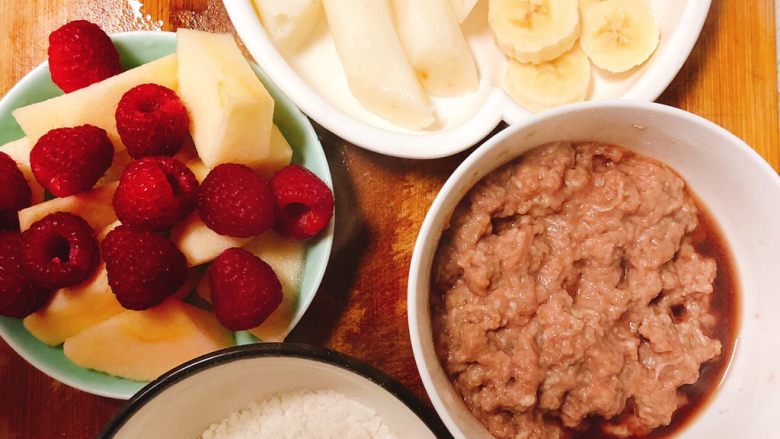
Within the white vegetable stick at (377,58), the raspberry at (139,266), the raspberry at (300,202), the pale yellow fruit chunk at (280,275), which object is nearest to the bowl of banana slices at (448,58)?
the white vegetable stick at (377,58)

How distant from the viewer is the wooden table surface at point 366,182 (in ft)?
4.96

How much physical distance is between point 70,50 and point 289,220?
0.52 meters

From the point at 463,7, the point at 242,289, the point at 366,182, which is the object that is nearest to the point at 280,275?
the point at 242,289

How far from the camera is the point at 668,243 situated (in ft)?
4.31

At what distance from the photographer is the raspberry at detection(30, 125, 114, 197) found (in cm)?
128

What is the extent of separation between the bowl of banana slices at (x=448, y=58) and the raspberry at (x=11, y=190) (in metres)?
0.49

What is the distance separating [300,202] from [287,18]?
37 cm

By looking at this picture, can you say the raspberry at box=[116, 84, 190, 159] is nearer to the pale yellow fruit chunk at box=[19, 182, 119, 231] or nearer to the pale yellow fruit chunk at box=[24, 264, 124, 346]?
the pale yellow fruit chunk at box=[19, 182, 119, 231]

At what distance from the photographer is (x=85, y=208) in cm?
137

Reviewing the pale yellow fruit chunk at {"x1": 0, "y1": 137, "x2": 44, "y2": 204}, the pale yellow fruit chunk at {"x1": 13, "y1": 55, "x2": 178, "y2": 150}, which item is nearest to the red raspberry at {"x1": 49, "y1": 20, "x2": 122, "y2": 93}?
the pale yellow fruit chunk at {"x1": 13, "y1": 55, "x2": 178, "y2": 150}

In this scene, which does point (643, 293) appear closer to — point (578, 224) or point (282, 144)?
point (578, 224)

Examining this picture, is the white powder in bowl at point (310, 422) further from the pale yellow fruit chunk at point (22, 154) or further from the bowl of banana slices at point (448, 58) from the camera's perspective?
the pale yellow fruit chunk at point (22, 154)

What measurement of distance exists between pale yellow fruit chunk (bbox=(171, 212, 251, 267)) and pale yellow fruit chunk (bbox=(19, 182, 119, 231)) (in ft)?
0.48

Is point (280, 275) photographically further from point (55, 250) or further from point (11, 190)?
point (11, 190)
